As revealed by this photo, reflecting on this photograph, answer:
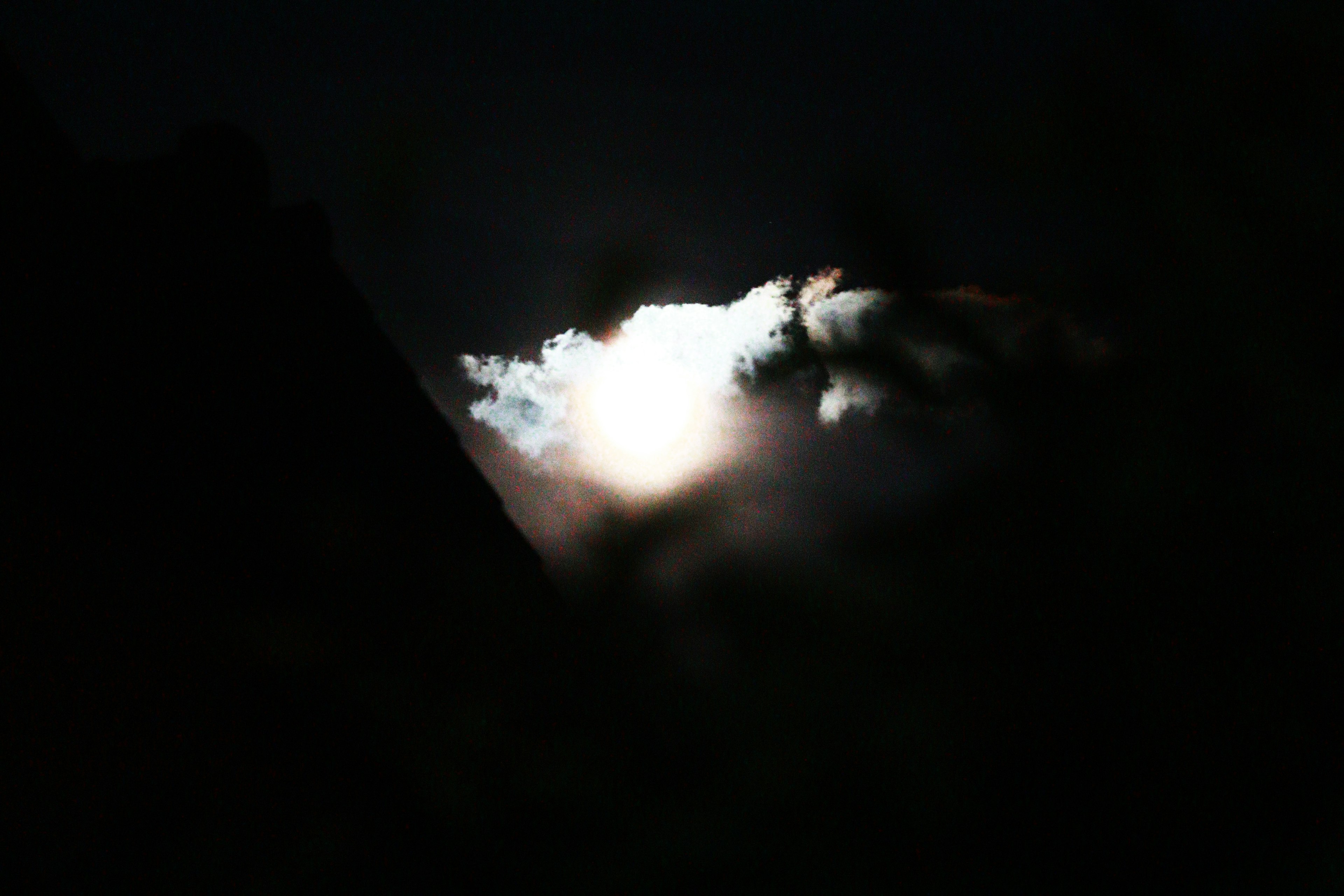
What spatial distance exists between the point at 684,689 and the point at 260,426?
5.03 feet

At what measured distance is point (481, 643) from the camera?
1791mm

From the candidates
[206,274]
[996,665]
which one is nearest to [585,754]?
[996,665]

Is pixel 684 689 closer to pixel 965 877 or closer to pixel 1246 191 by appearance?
pixel 965 877

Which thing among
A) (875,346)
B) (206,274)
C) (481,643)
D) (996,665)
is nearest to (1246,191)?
(875,346)

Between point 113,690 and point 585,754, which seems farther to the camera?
point 113,690

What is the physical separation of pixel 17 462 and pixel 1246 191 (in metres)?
2.40

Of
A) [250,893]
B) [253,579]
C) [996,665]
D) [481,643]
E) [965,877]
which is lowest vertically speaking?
[965,877]

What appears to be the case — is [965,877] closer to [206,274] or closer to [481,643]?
[481,643]

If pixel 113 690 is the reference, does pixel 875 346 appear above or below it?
below

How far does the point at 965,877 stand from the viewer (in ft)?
3.18

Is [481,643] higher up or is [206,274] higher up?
[206,274]

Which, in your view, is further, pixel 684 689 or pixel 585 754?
pixel 585 754

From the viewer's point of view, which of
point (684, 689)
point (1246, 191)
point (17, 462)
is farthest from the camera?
point (17, 462)

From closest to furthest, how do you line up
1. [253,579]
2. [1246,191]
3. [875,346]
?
[875,346], [1246,191], [253,579]
